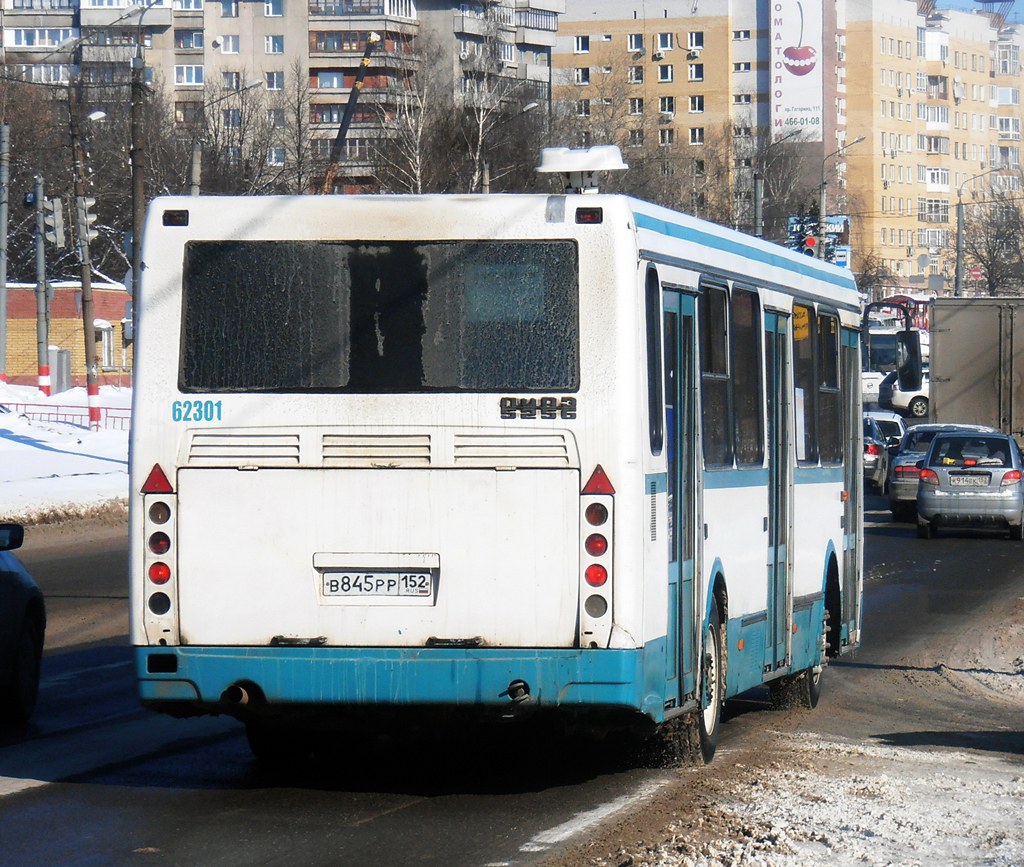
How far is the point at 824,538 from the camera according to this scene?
12164 millimetres

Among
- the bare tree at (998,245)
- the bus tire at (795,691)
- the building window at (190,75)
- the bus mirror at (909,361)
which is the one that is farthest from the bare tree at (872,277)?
the bus tire at (795,691)

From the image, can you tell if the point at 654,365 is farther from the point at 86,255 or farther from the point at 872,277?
the point at 872,277

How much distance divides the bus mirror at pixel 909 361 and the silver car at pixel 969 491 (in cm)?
1595

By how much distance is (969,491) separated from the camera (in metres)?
29.4

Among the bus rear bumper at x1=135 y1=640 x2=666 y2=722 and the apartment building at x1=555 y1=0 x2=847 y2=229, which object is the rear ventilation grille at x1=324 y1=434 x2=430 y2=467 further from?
the apartment building at x1=555 y1=0 x2=847 y2=229

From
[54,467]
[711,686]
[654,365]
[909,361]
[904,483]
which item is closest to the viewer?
[654,365]

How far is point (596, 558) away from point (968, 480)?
2257cm

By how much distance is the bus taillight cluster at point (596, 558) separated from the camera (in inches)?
309

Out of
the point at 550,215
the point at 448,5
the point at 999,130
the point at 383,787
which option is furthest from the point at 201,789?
the point at 999,130

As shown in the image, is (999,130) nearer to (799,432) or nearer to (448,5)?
(448,5)

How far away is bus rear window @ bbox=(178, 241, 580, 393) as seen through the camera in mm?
8070

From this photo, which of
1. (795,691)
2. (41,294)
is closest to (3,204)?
(41,294)

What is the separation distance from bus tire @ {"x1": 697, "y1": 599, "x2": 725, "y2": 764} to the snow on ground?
1987 cm

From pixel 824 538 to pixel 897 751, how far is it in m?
2.35
